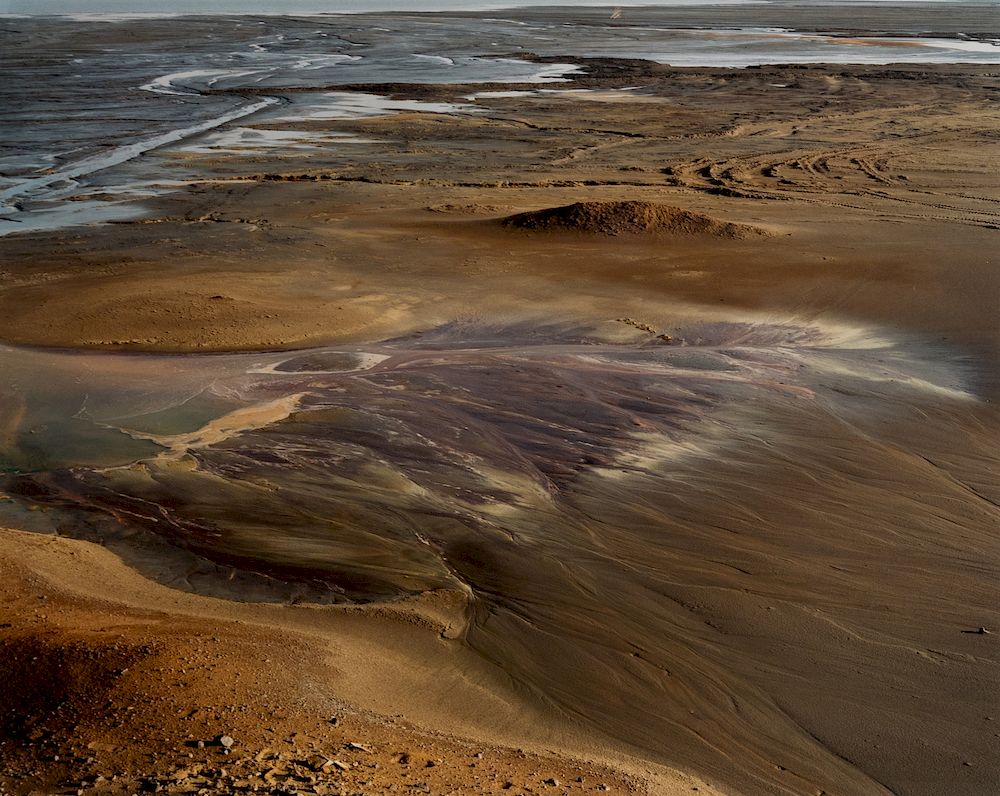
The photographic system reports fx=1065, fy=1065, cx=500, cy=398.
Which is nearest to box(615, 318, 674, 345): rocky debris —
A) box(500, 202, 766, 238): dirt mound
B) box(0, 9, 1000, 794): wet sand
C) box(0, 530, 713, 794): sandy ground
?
box(0, 9, 1000, 794): wet sand

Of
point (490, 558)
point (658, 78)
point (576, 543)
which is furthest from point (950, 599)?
point (658, 78)

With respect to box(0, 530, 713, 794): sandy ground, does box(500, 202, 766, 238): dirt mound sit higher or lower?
higher

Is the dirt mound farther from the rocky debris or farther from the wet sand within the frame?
the rocky debris

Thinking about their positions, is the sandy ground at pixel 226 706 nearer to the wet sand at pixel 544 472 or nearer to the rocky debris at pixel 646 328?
the wet sand at pixel 544 472

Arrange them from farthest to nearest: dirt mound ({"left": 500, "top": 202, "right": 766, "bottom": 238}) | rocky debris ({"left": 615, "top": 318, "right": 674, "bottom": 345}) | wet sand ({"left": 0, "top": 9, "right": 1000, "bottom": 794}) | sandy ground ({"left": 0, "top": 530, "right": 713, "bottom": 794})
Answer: dirt mound ({"left": 500, "top": 202, "right": 766, "bottom": 238})
rocky debris ({"left": 615, "top": 318, "right": 674, "bottom": 345})
wet sand ({"left": 0, "top": 9, "right": 1000, "bottom": 794})
sandy ground ({"left": 0, "top": 530, "right": 713, "bottom": 794})

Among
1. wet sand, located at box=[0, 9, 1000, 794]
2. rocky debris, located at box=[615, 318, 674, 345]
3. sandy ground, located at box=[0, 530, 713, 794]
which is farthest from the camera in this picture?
rocky debris, located at box=[615, 318, 674, 345]

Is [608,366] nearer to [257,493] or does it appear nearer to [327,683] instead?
[257,493]
